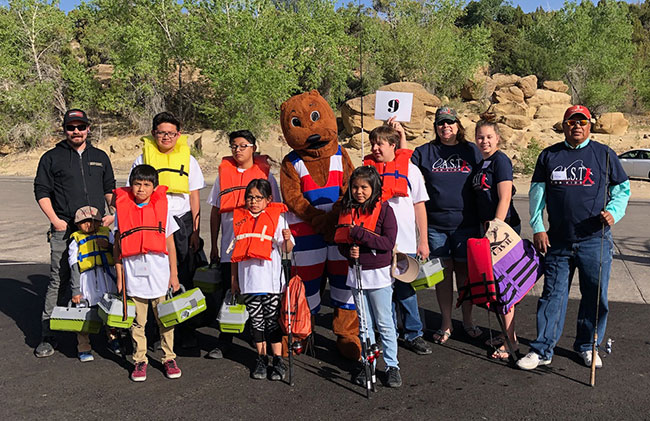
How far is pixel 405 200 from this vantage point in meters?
4.79

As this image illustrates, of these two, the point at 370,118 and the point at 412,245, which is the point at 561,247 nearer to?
the point at 412,245

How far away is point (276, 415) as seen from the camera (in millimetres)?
3883

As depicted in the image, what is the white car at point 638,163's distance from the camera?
70.0 feet

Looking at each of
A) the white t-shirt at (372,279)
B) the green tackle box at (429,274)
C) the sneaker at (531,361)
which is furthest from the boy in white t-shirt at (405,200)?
the sneaker at (531,361)

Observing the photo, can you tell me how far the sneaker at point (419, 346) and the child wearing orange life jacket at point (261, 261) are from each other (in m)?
1.15

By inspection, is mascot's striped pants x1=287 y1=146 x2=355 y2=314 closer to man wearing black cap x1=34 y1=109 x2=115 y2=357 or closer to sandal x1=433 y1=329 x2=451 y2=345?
sandal x1=433 y1=329 x2=451 y2=345

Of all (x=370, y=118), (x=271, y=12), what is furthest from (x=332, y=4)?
(x=370, y=118)

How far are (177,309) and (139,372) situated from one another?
0.59 m

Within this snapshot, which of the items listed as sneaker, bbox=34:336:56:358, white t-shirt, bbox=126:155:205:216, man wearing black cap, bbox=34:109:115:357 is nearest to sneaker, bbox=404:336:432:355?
white t-shirt, bbox=126:155:205:216

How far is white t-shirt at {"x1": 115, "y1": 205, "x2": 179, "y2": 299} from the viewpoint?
4.45 m

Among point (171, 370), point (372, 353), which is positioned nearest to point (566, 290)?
point (372, 353)

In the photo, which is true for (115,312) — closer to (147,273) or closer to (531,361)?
(147,273)

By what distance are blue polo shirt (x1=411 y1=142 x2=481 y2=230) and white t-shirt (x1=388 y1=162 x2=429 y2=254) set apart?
0.72ft

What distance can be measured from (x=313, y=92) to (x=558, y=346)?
3.00 m
